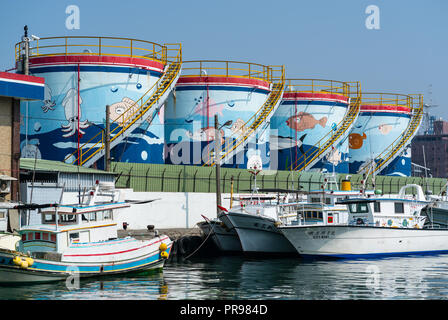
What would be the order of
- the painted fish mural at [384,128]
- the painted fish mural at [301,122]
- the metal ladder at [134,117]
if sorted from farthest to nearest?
the painted fish mural at [384,128] → the painted fish mural at [301,122] → the metal ladder at [134,117]

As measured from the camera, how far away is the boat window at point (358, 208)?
41.3m

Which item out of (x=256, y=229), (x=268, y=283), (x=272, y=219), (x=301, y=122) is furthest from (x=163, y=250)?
(x=301, y=122)

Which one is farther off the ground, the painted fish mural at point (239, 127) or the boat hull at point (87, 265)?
the painted fish mural at point (239, 127)

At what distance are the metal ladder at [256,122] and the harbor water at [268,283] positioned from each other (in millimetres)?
19103

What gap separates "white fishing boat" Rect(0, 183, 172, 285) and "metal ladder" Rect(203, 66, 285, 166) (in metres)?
23.2

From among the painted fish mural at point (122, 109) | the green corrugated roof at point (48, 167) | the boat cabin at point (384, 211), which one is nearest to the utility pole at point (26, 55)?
the green corrugated roof at point (48, 167)

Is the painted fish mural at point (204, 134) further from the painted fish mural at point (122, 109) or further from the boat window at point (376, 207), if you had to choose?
the boat window at point (376, 207)

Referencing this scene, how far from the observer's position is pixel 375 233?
39594 mm

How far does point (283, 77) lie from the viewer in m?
60.8

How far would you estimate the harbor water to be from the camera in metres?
24.7

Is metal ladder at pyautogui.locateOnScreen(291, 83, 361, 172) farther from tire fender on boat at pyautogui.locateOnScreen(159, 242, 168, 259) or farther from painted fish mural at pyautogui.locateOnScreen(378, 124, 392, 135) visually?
tire fender on boat at pyautogui.locateOnScreen(159, 242, 168, 259)

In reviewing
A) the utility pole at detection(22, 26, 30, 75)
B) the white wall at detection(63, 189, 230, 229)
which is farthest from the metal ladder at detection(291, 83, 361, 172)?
the utility pole at detection(22, 26, 30, 75)

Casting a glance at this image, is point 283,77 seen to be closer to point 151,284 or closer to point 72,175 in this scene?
point 72,175

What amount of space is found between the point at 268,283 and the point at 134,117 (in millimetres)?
23432
